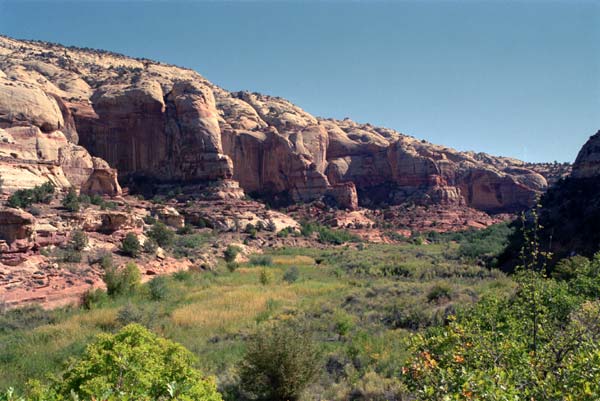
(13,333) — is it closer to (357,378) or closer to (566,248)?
(357,378)

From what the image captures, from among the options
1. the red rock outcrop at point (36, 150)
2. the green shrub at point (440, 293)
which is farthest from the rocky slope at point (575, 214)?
the red rock outcrop at point (36, 150)

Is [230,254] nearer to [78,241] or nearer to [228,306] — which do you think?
[78,241]

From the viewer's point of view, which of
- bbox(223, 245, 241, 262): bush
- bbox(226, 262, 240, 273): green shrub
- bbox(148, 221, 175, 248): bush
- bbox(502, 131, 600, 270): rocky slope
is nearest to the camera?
bbox(502, 131, 600, 270): rocky slope

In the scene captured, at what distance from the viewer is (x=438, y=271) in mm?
21625

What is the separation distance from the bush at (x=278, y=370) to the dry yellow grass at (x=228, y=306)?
467cm

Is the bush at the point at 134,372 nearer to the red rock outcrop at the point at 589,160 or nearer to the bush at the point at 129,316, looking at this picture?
the bush at the point at 129,316

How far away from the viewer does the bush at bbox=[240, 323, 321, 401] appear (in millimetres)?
7090

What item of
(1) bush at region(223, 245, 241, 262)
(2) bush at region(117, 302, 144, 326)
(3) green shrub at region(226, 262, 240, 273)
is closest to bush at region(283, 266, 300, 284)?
(3) green shrub at region(226, 262, 240, 273)

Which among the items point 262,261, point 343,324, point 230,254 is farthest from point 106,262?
point 343,324

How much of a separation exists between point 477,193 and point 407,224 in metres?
18.2

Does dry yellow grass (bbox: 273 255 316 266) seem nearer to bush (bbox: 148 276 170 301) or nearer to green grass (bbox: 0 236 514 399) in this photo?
green grass (bbox: 0 236 514 399)

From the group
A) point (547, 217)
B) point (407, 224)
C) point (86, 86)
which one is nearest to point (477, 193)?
point (407, 224)

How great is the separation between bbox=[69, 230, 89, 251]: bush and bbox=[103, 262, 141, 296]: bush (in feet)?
15.2

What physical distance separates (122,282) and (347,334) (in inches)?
433
